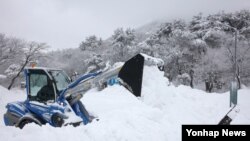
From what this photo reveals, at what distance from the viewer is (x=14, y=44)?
1622 inches

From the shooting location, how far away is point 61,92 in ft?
24.9

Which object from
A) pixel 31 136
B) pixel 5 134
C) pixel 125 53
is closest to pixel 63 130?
pixel 31 136

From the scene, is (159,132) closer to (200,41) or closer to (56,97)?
(56,97)

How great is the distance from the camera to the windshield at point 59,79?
26.2 feet

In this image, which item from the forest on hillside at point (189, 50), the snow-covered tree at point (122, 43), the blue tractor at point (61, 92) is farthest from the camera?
the snow-covered tree at point (122, 43)

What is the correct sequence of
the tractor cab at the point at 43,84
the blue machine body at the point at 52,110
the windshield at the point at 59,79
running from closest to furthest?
1. the blue machine body at the point at 52,110
2. the tractor cab at the point at 43,84
3. the windshield at the point at 59,79

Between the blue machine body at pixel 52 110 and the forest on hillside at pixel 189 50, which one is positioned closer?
the blue machine body at pixel 52 110

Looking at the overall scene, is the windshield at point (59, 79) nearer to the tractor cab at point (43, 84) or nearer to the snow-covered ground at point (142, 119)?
the tractor cab at point (43, 84)

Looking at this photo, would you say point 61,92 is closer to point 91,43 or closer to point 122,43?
point 122,43

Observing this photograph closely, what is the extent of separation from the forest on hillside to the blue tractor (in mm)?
27615

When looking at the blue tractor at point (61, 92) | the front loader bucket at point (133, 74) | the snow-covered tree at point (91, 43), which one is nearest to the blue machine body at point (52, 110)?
the blue tractor at point (61, 92)

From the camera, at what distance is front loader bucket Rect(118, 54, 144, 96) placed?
7176mm

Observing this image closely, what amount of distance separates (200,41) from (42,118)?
30.6m

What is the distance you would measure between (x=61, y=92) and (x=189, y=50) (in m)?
30.9
